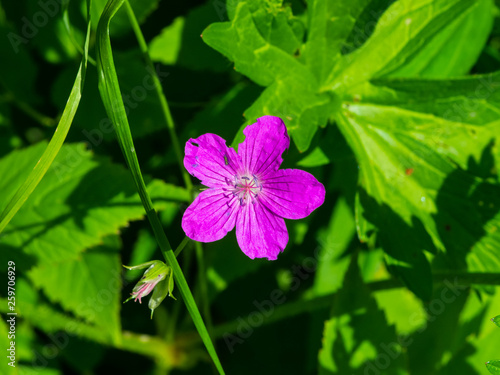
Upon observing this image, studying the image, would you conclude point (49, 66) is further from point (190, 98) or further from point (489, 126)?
point (489, 126)

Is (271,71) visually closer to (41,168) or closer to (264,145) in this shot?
(264,145)

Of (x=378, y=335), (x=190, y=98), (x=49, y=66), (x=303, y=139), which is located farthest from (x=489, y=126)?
(x=49, y=66)

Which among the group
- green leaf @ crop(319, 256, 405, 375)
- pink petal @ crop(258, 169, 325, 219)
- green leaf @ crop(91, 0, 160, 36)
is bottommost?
green leaf @ crop(319, 256, 405, 375)

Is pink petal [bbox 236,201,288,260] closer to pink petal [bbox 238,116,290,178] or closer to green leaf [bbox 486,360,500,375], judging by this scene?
pink petal [bbox 238,116,290,178]
